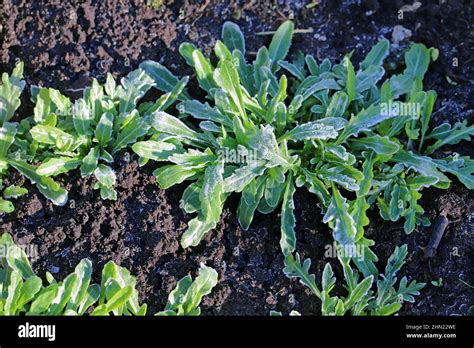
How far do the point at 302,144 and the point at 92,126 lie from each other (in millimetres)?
964

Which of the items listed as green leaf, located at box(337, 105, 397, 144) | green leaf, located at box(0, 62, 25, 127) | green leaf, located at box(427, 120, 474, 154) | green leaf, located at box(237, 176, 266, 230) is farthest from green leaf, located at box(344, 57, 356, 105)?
green leaf, located at box(0, 62, 25, 127)

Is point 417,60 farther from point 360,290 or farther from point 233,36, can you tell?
point 360,290

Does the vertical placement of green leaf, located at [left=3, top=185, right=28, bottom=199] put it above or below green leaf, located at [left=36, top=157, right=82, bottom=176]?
below

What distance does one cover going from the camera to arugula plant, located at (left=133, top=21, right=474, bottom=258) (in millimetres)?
3332

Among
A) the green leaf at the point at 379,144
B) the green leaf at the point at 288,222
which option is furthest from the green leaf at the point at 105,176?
the green leaf at the point at 379,144

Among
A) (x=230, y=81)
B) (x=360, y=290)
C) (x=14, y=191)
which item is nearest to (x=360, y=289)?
(x=360, y=290)

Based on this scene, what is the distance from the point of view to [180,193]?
351 centimetres

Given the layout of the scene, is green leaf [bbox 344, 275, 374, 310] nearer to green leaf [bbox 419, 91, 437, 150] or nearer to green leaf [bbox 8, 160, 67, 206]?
green leaf [bbox 419, 91, 437, 150]

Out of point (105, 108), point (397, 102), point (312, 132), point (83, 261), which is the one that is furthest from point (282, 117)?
point (83, 261)

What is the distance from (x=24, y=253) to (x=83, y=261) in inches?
10.4

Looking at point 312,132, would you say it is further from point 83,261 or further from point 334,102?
point 83,261

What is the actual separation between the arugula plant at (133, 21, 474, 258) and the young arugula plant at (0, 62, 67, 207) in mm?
440

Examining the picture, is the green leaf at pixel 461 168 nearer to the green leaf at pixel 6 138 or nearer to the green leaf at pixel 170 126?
the green leaf at pixel 170 126

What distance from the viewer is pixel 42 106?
3488mm
